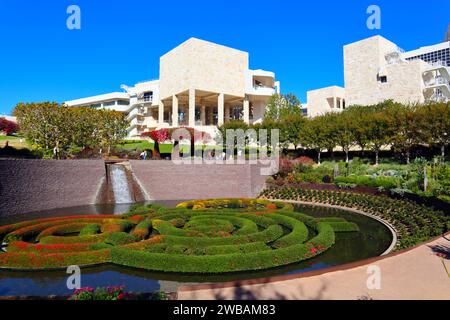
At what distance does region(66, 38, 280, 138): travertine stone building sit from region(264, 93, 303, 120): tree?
4420 mm

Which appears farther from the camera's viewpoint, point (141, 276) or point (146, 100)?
point (146, 100)

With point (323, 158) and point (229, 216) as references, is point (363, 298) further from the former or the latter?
point (323, 158)

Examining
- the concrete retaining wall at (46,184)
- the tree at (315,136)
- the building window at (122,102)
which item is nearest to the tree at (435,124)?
the tree at (315,136)

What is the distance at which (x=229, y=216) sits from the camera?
18438 millimetres

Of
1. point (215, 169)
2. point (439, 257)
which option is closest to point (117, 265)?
point (439, 257)

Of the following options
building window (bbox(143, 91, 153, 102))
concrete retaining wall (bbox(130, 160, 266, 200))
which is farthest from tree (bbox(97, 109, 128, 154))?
building window (bbox(143, 91, 153, 102))

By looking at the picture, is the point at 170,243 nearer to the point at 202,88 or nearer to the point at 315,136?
the point at 315,136

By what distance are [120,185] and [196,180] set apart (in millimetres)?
7048

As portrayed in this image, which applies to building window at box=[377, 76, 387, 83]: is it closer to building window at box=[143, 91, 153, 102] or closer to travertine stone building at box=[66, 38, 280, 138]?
travertine stone building at box=[66, 38, 280, 138]

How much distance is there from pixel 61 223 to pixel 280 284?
13.3 metres

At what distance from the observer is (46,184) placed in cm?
2364

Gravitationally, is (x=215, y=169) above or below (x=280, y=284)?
above

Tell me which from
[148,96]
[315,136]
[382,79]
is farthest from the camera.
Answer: [148,96]

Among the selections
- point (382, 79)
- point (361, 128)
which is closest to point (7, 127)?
point (361, 128)
